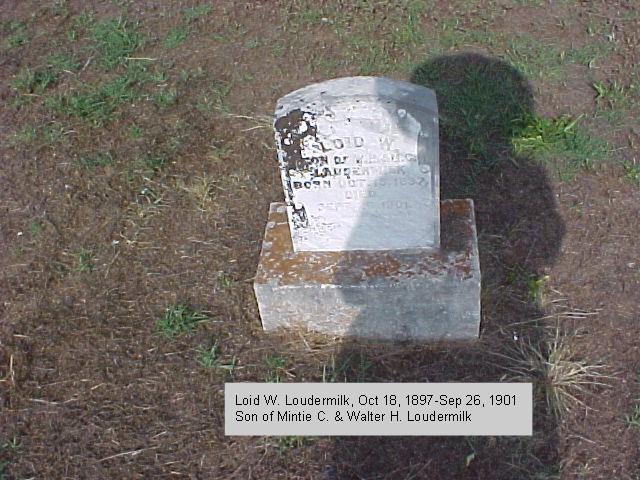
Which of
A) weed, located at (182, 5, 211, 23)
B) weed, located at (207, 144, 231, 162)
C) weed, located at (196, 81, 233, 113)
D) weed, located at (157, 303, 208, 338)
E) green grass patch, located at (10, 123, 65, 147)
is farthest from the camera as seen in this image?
weed, located at (182, 5, 211, 23)

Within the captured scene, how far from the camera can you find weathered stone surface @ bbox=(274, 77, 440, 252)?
8.27ft

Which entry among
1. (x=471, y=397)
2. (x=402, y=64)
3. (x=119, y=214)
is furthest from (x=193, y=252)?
(x=402, y=64)

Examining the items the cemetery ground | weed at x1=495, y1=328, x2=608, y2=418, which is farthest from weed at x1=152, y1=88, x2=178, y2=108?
weed at x1=495, y1=328, x2=608, y2=418

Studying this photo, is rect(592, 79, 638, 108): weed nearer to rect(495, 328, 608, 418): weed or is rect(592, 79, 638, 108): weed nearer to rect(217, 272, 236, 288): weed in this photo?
rect(495, 328, 608, 418): weed

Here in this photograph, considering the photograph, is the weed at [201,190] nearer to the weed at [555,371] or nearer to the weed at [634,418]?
the weed at [555,371]

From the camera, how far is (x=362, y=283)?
9.30 feet

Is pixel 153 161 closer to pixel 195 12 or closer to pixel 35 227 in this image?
pixel 35 227

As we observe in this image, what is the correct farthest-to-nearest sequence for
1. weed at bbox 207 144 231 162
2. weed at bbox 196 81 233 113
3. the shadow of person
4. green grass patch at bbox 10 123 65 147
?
weed at bbox 196 81 233 113, green grass patch at bbox 10 123 65 147, weed at bbox 207 144 231 162, the shadow of person

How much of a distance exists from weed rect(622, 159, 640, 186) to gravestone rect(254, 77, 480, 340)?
4.11 ft

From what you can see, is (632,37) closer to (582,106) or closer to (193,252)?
(582,106)

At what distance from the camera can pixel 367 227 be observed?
2.89 metres


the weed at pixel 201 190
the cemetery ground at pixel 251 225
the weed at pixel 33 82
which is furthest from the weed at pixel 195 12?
the weed at pixel 201 190

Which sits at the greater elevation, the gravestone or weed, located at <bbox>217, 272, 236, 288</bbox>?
the gravestone

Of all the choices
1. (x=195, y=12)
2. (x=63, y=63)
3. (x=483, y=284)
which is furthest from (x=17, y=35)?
(x=483, y=284)
